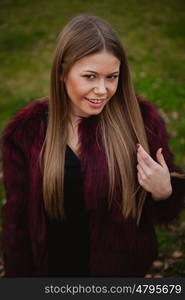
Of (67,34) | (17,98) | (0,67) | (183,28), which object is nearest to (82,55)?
(67,34)

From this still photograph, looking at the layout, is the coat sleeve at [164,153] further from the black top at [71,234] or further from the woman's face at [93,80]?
the black top at [71,234]

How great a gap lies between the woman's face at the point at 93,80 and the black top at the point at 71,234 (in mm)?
417

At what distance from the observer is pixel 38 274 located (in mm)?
2729

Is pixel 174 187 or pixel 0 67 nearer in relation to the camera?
pixel 174 187

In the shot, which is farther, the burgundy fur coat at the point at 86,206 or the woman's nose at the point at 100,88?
the burgundy fur coat at the point at 86,206

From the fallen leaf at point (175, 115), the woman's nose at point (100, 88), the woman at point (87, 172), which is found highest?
the woman's nose at point (100, 88)

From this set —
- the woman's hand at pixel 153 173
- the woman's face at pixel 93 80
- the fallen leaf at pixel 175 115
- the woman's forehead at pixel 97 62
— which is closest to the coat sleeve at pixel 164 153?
the woman's hand at pixel 153 173

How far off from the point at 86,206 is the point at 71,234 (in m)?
0.34

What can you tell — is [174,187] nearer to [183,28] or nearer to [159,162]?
[159,162]

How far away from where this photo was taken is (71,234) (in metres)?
2.58

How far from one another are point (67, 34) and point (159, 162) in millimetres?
1049

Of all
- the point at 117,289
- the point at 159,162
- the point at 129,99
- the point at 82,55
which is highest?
the point at 82,55

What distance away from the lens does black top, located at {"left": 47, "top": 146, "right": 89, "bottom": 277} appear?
2.36 meters

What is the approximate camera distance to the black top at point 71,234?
2363 mm
